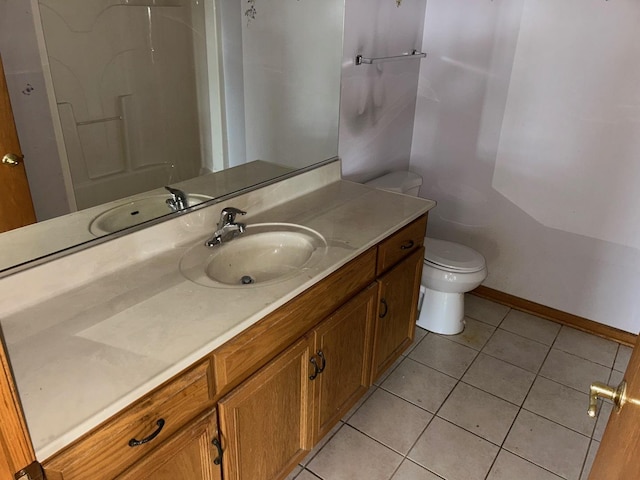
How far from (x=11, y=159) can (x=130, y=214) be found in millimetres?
348

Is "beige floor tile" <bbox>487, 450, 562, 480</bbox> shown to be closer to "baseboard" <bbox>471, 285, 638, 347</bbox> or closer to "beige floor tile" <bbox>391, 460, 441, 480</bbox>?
"beige floor tile" <bbox>391, 460, 441, 480</bbox>

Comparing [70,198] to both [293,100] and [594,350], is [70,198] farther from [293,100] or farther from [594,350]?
[594,350]

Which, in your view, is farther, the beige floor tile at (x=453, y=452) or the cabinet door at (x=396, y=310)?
the cabinet door at (x=396, y=310)

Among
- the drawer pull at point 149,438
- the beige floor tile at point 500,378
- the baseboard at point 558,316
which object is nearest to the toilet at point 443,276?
the beige floor tile at point 500,378

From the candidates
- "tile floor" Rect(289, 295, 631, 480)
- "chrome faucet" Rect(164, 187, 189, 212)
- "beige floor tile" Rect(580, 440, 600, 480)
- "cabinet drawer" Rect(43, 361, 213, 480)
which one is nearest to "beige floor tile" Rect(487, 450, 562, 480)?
"tile floor" Rect(289, 295, 631, 480)

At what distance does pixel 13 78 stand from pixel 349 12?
1.35 m

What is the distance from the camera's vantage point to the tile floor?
1866 mm

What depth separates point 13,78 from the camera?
1.29m

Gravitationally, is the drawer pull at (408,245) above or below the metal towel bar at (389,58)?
below

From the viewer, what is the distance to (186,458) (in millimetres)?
1188

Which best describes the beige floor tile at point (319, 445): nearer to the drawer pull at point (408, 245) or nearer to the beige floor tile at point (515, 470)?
the beige floor tile at point (515, 470)

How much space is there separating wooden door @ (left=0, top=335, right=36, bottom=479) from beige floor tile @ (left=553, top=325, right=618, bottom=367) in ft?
8.31

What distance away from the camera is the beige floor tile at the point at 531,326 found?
2668 millimetres

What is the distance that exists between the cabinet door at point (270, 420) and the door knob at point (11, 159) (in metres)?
0.83
